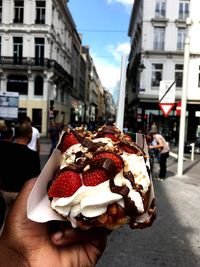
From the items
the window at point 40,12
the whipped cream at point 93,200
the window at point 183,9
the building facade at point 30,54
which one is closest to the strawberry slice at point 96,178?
the whipped cream at point 93,200

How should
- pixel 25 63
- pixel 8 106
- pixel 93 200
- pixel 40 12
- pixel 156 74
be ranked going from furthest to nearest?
pixel 25 63 → pixel 40 12 → pixel 156 74 → pixel 8 106 → pixel 93 200

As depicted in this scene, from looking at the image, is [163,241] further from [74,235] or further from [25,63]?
[25,63]

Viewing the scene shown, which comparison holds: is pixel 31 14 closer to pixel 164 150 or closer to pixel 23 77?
pixel 23 77

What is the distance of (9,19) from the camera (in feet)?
134

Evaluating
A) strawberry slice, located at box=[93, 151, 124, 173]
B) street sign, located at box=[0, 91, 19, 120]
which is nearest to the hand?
strawberry slice, located at box=[93, 151, 124, 173]

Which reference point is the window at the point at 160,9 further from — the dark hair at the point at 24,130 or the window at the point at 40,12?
the dark hair at the point at 24,130

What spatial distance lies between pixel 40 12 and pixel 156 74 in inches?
586

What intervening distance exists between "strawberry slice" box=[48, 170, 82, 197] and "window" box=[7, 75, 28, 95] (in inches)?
1653

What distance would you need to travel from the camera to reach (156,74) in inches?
1457

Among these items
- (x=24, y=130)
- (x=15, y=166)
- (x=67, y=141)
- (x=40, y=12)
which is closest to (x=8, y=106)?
(x=40, y=12)

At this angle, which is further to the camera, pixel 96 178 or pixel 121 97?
pixel 121 97

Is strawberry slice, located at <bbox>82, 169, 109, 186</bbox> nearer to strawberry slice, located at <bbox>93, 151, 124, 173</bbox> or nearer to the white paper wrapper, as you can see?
strawberry slice, located at <bbox>93, 151, 124, 173</bbox>

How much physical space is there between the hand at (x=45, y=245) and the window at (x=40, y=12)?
137 feet

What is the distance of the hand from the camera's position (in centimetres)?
130
